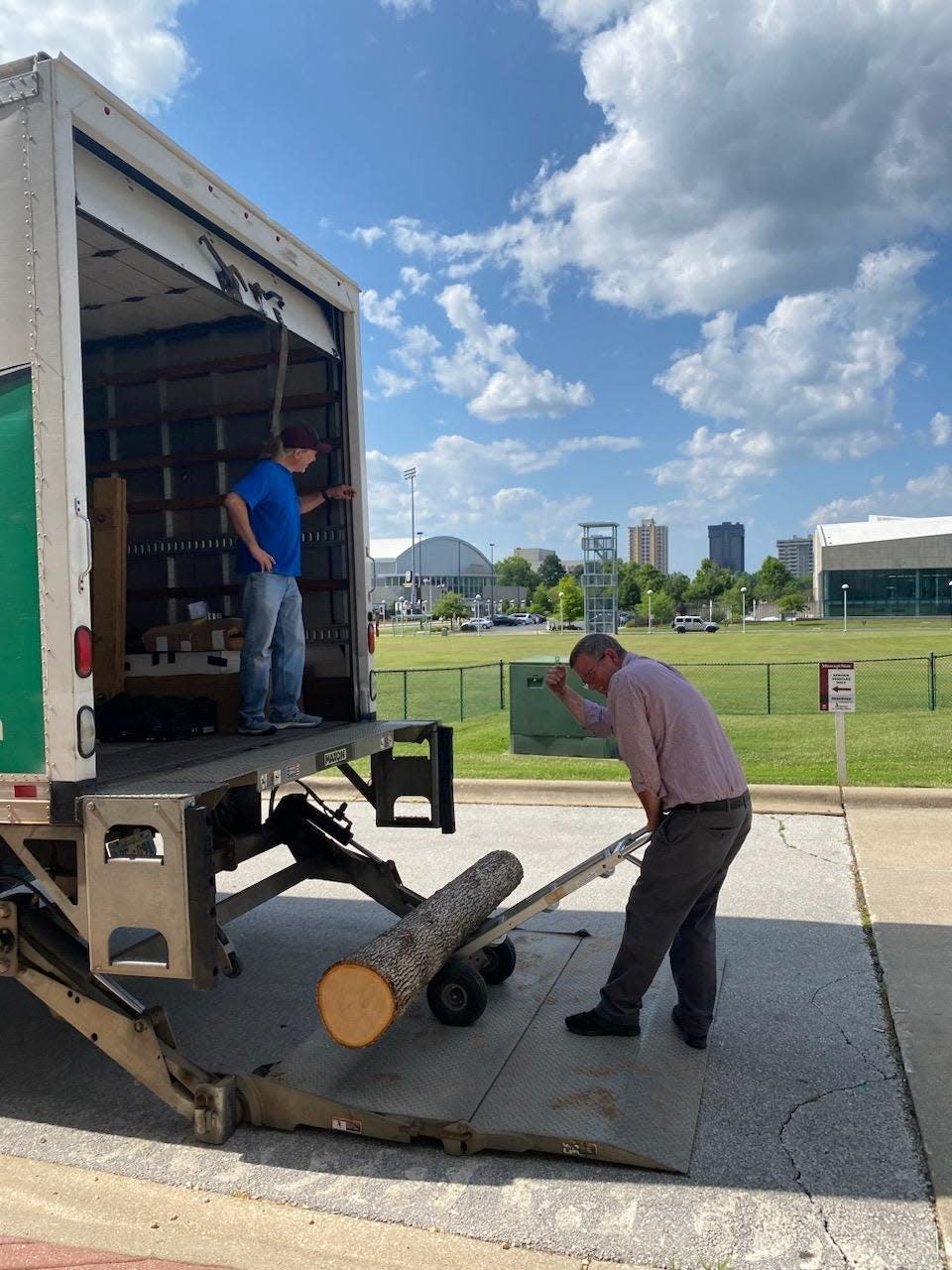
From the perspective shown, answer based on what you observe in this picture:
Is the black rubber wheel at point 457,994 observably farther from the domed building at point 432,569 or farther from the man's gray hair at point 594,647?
the domed building at point 432,569

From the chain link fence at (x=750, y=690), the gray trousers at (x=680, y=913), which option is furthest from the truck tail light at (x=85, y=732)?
the chain link fence at (x=750, y=690)

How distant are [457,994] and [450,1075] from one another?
0.44 meters

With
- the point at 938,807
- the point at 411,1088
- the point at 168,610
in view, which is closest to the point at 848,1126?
the point at 411,1088

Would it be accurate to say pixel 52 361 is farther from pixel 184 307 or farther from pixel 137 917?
pixel 184 307

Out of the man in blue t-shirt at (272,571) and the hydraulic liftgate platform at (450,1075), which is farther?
the man in blue t-shirt at (272,571)

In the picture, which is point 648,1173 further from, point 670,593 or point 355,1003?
point 670,593

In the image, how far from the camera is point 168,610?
6.41m

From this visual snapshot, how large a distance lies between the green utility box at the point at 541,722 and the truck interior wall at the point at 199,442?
231 inches

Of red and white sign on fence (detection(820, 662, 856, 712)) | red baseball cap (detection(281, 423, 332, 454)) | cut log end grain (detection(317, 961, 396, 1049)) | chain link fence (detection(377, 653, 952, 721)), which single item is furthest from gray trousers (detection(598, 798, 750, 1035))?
chain link fence (detection(377, 653, 952, 721))

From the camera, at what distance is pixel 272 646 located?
562cm

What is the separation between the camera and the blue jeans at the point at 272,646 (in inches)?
210

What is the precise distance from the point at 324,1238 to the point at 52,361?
2911 millimetres

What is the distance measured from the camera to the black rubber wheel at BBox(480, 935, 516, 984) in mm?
4797

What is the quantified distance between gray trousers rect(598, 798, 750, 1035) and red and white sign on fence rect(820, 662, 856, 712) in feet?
18.4
